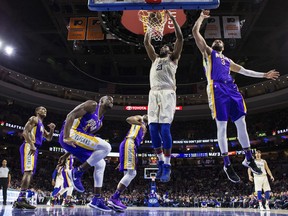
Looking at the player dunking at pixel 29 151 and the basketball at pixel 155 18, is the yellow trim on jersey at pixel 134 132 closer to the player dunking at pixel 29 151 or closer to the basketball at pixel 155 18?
the player dunking at pixel 29 151

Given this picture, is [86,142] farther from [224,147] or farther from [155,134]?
[224,147]

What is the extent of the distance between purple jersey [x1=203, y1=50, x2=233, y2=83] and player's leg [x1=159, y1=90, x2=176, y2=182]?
90cm

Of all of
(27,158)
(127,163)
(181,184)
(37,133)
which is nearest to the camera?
(127,163)

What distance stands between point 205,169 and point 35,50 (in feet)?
75.3

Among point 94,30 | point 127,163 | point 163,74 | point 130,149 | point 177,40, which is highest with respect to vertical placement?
point 94,30

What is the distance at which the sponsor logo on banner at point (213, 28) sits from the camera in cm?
1734

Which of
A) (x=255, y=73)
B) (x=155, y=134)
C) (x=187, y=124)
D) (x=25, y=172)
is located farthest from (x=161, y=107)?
(x=187, y=124)

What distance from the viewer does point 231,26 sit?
688 inches

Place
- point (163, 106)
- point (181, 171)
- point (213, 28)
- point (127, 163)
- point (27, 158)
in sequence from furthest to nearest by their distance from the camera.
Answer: point (181, 171) < point (213, 28) < point (27, 158) < point (127, 163) < point (163, 106)

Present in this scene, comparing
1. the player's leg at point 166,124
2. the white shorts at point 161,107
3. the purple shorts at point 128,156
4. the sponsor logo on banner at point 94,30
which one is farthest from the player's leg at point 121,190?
the sponsor logo on banner at point 94,30

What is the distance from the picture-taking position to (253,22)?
19453 millimetres

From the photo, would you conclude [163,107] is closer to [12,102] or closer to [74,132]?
[74,132]

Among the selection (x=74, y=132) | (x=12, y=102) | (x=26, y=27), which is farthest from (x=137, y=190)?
(x=74, y=132)

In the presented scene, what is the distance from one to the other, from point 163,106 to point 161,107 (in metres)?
0.05
